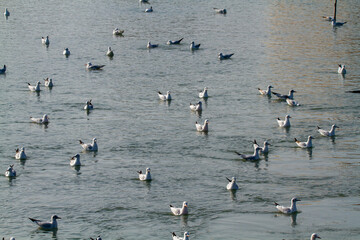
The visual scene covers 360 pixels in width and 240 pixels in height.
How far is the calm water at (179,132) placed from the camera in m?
25.6

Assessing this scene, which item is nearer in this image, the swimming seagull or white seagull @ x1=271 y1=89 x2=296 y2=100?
the swimming seagull

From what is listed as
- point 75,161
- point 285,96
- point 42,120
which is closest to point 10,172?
point 75,161

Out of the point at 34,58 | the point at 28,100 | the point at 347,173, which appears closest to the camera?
the point at 347,173

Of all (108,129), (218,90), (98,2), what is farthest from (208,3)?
(108,129)

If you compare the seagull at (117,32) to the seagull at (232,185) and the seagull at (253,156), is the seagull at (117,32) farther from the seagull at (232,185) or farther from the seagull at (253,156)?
the seagull at (232,185)

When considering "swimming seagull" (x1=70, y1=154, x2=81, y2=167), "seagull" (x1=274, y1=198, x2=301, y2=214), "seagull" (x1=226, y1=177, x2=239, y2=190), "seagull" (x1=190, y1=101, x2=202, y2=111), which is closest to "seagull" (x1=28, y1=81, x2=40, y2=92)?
"seagull" (x1=190, y1=101, x2=202, y2=111)

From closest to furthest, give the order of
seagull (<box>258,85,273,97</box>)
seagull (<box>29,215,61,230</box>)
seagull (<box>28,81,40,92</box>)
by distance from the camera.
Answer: seagull (<box>29,215,61,230</box>) < seagull (<box>258,85,273,97</box>) < seagull (<box>28,81,40,92</box>)

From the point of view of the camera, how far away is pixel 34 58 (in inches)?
2050

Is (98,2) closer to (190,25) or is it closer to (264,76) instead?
(190,25)

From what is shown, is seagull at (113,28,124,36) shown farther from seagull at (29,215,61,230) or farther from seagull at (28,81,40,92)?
seagull at (29,215,61,230)

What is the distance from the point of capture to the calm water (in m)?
25.6

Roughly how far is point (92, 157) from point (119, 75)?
15.8 m

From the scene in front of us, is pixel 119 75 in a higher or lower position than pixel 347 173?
higher

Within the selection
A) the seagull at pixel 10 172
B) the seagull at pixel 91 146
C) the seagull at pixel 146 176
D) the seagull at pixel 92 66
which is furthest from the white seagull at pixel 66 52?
the seagull at pixel 146 176
